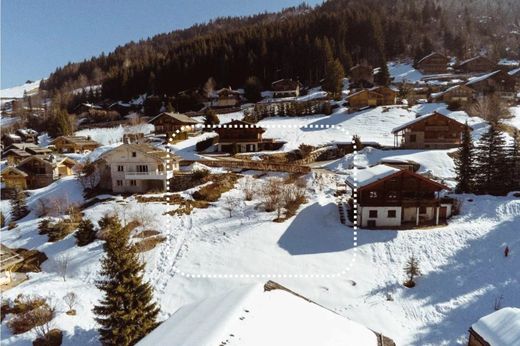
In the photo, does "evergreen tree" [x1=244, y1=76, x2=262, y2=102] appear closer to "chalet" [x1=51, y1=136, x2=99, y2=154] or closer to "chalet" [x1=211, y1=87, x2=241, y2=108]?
"chalet" [x1=211, y1=87, x2=241, y2=108]

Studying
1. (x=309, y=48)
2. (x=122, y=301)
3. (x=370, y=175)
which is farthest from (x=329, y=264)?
(x=309, y=48)

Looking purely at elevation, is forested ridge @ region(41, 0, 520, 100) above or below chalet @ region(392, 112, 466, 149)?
above

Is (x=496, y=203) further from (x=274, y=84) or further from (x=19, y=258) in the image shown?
(x=274, y=84)

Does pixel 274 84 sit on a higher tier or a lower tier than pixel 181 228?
higher

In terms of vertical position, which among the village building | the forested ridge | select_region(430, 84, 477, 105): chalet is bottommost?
the village building

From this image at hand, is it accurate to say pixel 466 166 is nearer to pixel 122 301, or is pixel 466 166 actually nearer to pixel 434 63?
pixel 122 301

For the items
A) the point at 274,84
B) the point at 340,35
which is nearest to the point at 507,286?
the point at 274,84

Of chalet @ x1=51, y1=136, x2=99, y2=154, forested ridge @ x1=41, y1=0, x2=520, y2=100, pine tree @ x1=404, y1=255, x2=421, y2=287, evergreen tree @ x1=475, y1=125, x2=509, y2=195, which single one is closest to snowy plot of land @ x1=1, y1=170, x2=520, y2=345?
pine tree @ x1=404, y1=255, x2=421, y2=287
